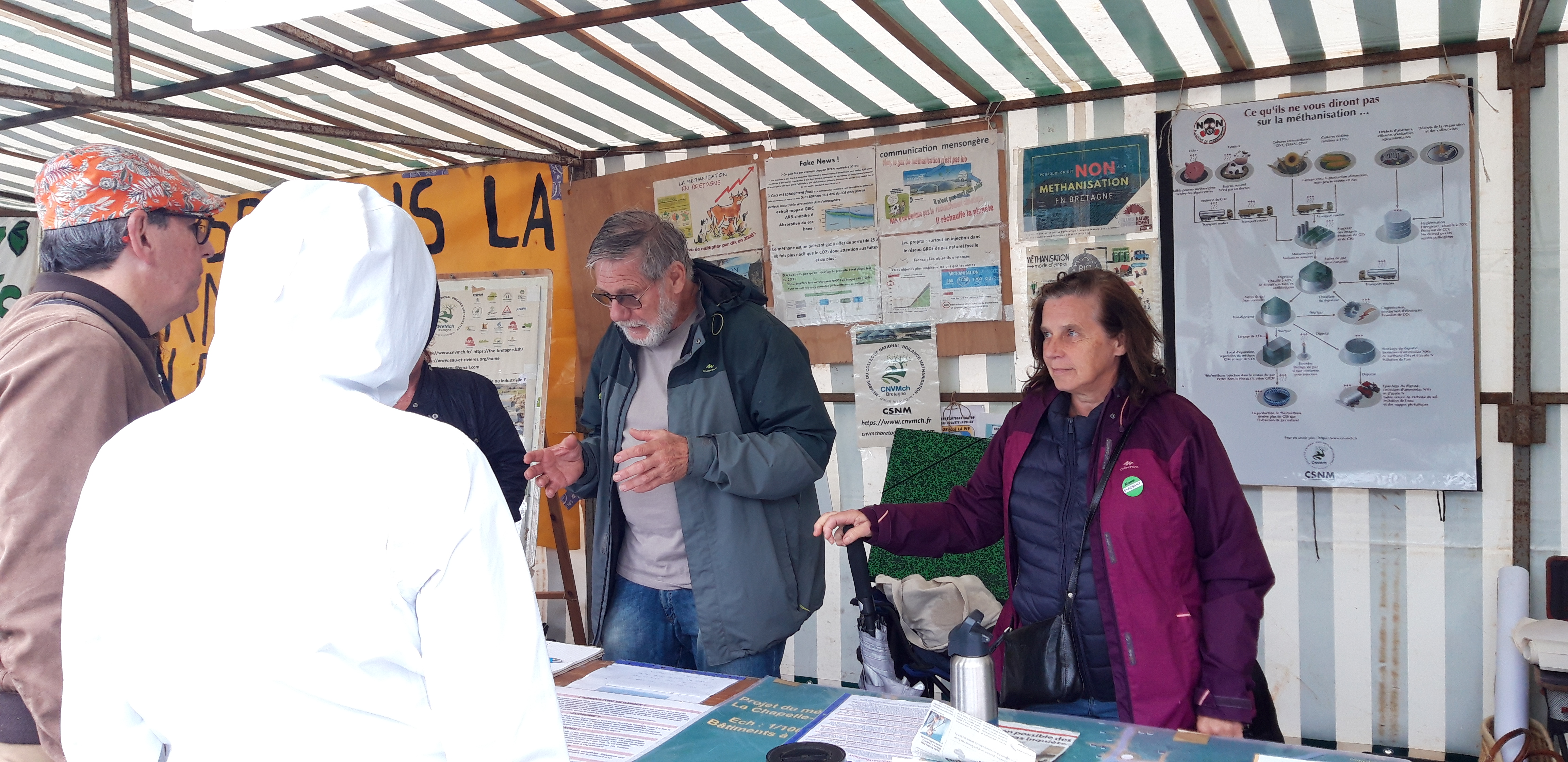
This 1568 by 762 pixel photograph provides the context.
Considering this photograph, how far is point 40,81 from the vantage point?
3580 mm

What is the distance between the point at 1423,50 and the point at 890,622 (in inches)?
103

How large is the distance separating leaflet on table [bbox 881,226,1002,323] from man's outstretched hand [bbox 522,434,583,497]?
5.96ft

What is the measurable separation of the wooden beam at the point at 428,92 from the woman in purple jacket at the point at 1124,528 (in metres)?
2.28

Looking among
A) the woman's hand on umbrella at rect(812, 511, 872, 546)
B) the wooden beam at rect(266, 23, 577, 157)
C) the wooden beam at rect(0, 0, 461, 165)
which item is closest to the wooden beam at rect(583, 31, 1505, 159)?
the wooden beam at rect(266, 23, 577, 157)

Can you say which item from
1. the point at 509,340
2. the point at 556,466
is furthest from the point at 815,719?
the point at 509,340

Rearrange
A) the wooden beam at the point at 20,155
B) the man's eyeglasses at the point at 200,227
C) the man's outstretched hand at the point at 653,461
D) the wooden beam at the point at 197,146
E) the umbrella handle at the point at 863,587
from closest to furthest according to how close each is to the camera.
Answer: the man's eyeglasses at the point at 200,227, the man's outstretched hand at the point at 653,461, the umbrella handle at the point at 863,587, the wooden beam at the point at 197,146, the wooden beam at the point at 20,155

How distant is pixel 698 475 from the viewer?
7.74 feet

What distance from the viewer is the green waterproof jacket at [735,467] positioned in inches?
96.3

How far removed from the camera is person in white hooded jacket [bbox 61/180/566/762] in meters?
0.95

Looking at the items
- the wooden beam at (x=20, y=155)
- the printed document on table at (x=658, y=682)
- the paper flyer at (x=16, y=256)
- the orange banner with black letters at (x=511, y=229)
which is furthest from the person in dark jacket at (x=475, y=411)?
the paper flyer at (x=16, y=256)

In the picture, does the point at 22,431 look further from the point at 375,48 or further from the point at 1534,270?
the point at 1534,270

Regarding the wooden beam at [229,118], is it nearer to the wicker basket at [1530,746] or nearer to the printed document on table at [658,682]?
the printed document on table at [658,682]

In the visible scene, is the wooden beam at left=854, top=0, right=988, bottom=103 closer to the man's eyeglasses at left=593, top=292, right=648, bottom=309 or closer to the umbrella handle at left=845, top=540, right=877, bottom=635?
the man's eyeglasses at left=593, top=292, right=648, bottom=309

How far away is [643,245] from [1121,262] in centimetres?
200
